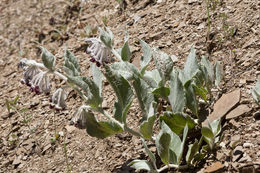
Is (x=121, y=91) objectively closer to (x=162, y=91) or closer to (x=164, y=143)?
(x=162, y=91)

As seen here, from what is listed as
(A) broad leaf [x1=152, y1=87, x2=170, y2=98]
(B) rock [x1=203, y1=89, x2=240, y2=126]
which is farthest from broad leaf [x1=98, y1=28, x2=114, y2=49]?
(B) rock [x1=203, y1=89, x2=240, y2=126]

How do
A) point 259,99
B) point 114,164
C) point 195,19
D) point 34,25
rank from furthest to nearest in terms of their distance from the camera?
1. point 34,25
2. point 195,19
3. point 114,164
4. point 259,99

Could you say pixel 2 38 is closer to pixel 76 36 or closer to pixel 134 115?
pixel 76 36

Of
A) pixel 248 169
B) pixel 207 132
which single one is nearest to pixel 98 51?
pixel 207 132

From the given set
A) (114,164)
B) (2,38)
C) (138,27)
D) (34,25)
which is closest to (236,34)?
(138,27)

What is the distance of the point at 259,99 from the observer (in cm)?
303

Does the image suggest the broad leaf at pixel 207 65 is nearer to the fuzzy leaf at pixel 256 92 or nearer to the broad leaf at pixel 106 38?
the fuzzy leaf at pixel 256 92

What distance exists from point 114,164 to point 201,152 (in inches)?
33.1

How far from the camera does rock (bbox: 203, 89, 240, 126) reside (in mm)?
3242

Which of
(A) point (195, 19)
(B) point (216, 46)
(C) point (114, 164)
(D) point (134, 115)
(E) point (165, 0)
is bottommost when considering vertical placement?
(C) point (114, 164)

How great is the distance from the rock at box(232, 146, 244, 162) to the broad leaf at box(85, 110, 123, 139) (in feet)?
2.95

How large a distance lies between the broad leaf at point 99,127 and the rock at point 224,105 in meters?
0.79

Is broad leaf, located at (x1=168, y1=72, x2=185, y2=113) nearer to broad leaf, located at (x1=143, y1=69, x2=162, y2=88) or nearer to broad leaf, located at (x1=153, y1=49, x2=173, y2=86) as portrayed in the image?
broad leaf, located at (x1=153, y1=49, x2=173, y2=86)

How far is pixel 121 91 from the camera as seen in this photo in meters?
3.05
